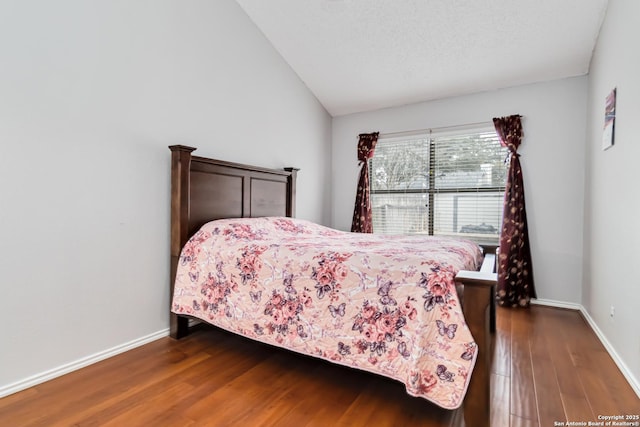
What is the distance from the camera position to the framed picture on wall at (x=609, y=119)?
7.35 feet

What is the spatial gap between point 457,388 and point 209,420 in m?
1.09

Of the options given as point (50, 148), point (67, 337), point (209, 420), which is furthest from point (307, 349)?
point (50, 148)

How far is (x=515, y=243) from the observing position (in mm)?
3359

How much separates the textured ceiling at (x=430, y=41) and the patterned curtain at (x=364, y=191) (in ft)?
2.03

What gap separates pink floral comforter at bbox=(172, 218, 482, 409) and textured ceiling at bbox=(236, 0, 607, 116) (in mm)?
1990

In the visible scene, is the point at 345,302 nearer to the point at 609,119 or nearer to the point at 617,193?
the point at 617,193

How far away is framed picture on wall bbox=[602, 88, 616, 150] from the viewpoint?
224 cm

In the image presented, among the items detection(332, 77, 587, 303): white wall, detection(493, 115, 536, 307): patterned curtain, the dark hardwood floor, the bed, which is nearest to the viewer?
the bed

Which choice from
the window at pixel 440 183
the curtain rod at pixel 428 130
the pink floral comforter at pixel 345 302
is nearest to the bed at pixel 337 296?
the pink floral comforter at pixel 345 302

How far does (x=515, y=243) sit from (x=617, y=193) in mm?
1268

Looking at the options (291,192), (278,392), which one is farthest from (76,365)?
(291,192)

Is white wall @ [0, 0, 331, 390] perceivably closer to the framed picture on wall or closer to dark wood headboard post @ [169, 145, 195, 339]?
dark wood headboard post @ [169, 145, 195, 339]

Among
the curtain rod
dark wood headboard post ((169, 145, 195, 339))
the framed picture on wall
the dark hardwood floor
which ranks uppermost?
the curtain rod

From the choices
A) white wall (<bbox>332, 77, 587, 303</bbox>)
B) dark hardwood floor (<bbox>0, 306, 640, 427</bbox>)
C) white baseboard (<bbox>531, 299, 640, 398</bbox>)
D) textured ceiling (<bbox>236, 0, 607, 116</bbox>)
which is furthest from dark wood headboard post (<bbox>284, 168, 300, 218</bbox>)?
white baseboard (<bbox>531, 299, 640, 398</bbox>)
